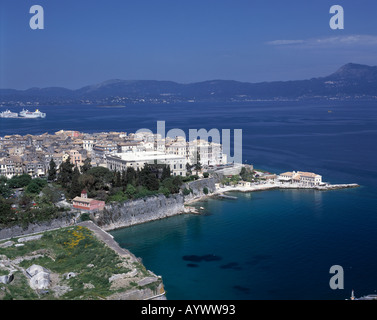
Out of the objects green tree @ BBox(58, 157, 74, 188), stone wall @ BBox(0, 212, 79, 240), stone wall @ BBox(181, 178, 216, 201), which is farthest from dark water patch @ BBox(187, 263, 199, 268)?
green tree @ BBox(58, 157, 74, 188)

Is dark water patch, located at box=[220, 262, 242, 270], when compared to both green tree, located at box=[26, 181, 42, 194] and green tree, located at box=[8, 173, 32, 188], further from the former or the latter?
green tree, located at box=[8, 173, 32, 188]

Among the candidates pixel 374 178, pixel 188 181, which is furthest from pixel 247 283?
pixel 374 178

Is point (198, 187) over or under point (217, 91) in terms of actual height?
under

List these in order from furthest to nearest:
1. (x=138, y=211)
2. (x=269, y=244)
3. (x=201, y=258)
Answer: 1. (x=138, y=211)
2. (x=269, y=244)
3. (x=201, y=258)

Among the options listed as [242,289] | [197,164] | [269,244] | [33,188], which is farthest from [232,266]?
[197,164]

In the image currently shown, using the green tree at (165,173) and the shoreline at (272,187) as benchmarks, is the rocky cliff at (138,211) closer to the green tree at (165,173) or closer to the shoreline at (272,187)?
the green tree at (165,173)

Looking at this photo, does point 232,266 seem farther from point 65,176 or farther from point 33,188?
point 65,176

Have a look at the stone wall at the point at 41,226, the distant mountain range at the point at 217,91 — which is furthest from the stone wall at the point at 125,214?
the distant mountain range at the point at 217,91
